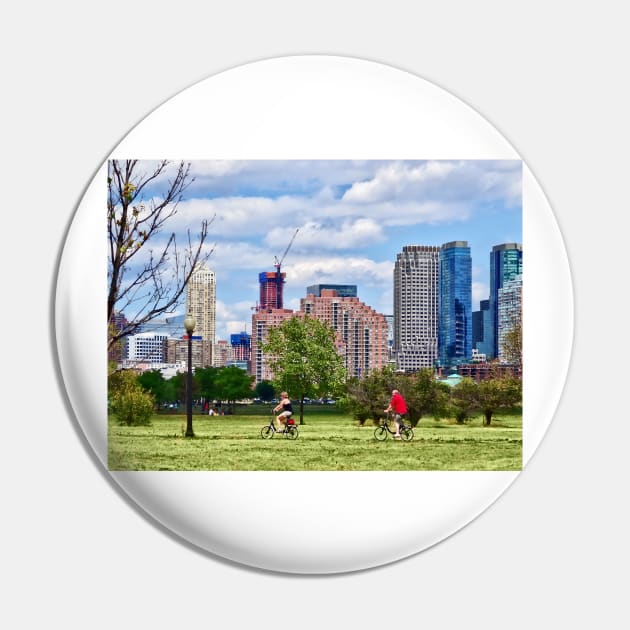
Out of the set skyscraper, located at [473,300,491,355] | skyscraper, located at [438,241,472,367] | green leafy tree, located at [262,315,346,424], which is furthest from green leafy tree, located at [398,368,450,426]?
green leafy tree, located at [262,315,346,424]

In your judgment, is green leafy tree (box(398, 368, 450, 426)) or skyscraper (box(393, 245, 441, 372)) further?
green leafy tree (box(398, 368, 450, 426))

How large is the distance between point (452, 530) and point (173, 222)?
13.2 ft

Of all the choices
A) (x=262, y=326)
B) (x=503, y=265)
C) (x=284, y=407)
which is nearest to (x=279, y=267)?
(x=262, y=326)

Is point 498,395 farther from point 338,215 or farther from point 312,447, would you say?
point 338,215

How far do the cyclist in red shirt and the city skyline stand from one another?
43.0 inches

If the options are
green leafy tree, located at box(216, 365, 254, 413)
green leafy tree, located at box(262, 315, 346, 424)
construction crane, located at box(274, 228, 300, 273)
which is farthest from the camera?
green leafy tree, located at box(216, 365, 254, 413)

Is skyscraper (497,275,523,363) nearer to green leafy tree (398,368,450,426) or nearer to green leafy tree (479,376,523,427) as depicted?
green leafy tree (479,376,523,427)

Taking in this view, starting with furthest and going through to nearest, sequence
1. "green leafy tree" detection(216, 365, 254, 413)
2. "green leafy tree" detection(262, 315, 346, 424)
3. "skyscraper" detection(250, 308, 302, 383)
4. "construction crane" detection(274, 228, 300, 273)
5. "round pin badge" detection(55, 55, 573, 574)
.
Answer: "green leafy tree" detection(216, 365, 254, 413), "green leafy tree" detection(262, 315, 346, 424), "skyscraper" detection(250, 308, 302, 383), "construction crane" detection(274, 228, 300, 273), "round pin badge" detection(55, 55, 573, 574)

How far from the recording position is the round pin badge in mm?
12453

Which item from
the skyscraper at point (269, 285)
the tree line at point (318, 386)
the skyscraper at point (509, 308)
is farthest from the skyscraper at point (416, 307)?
the skyscraper at point (269, 285)

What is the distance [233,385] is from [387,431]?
1.63m

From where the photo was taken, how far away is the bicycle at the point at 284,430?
12.8m
